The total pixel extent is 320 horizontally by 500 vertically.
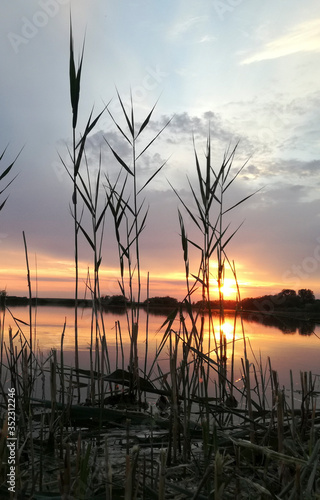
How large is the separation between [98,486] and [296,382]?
2.75 metres

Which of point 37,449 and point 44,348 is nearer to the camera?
point 37,449

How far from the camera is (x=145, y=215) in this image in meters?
2.87

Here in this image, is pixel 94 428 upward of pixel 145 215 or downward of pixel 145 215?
downward

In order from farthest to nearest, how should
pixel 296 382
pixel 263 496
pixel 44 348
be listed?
pixel 44 348, pixel 296 382, pixel 263 496

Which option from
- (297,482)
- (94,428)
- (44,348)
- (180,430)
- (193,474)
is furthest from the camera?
(44,348)

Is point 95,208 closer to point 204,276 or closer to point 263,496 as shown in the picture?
point 204,276

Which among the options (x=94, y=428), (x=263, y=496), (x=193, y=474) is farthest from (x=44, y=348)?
(x=263, y=496)

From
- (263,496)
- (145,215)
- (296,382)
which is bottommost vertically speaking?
(296,382)

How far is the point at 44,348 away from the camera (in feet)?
15.0

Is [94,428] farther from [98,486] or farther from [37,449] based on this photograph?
[98,486]

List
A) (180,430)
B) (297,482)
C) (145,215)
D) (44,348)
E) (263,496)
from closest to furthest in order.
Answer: (297,482), (263,496), (180,430), (145,215), (44,348)

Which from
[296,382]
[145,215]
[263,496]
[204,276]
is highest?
[145,215]

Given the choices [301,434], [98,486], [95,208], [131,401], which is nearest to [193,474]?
[98,486]

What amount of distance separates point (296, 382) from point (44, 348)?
8.14 feet
